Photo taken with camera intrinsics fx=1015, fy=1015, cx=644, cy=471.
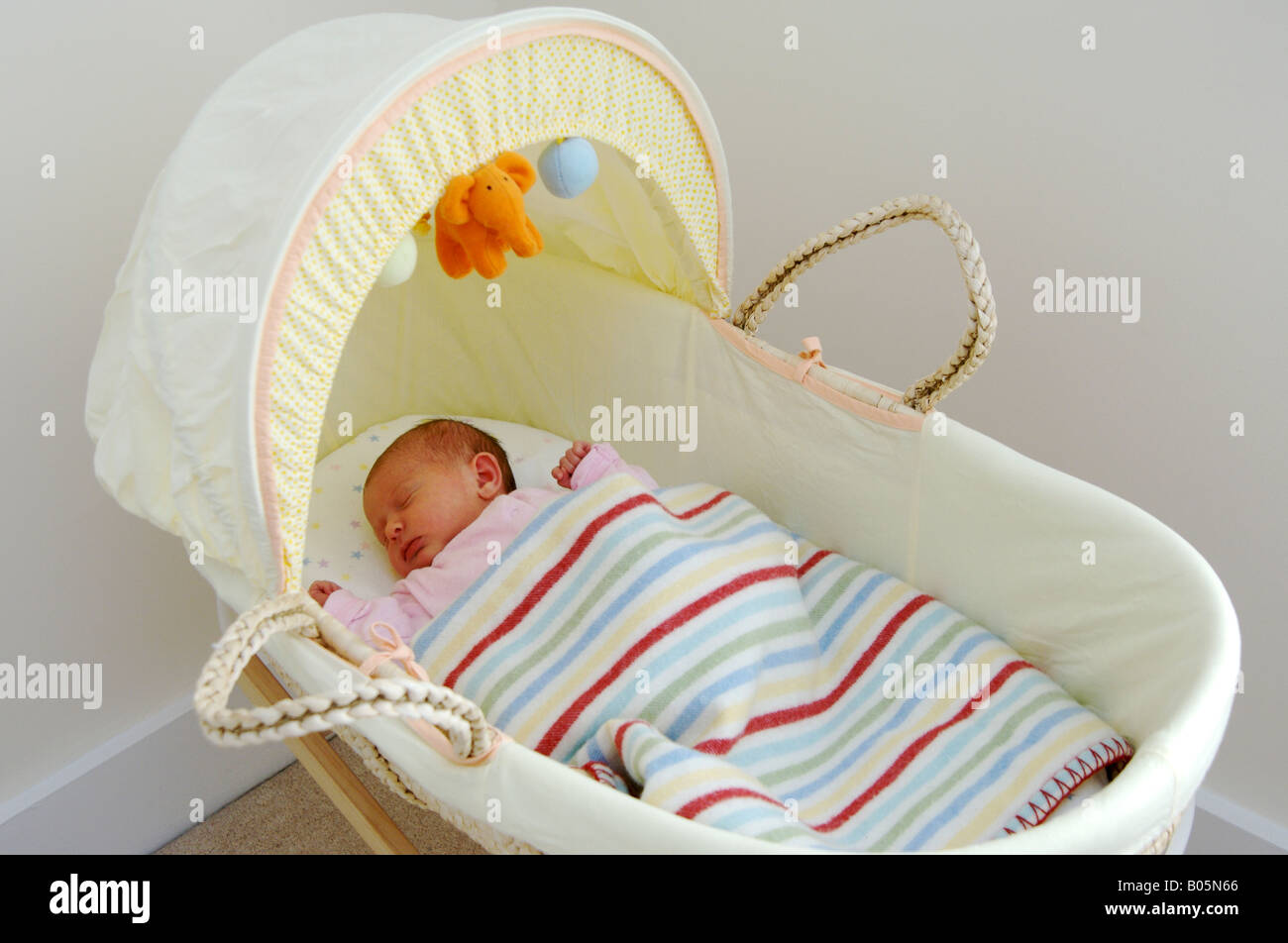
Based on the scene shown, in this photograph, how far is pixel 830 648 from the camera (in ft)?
3.77

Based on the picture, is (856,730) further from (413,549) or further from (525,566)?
(413,549)

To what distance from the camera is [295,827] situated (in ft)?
5.21

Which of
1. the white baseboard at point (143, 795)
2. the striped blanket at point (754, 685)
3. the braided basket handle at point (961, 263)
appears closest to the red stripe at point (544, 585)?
the striped blanket at point (754, 685)

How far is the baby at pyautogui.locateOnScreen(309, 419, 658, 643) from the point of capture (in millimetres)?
1229

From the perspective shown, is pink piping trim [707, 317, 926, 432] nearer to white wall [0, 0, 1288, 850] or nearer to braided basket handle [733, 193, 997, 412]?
braided basket handle [733, 193, 997, 412]

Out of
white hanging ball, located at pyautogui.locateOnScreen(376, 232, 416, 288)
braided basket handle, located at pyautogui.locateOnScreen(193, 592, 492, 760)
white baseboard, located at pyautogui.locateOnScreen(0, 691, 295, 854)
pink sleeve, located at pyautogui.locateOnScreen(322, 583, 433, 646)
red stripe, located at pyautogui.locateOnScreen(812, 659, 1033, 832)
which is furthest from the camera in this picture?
white baseboard, located at pyautogui.locateOnScreen(0, 691, 295, 854)

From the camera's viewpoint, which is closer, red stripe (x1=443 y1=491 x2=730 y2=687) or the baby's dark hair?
red stripe (x1=443 y1=491 x2=730 y2=687)

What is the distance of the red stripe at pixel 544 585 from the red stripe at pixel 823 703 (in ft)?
0.81

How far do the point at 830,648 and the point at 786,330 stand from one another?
0.76 metres

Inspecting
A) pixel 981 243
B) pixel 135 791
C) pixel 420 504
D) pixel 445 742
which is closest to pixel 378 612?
pixel 420 504

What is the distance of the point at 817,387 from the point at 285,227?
0.65 m

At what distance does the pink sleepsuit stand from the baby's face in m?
0.03

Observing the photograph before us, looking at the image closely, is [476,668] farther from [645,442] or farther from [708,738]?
[645,442]

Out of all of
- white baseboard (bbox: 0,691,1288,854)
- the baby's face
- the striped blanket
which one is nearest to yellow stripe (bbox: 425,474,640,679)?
the striped blanket
